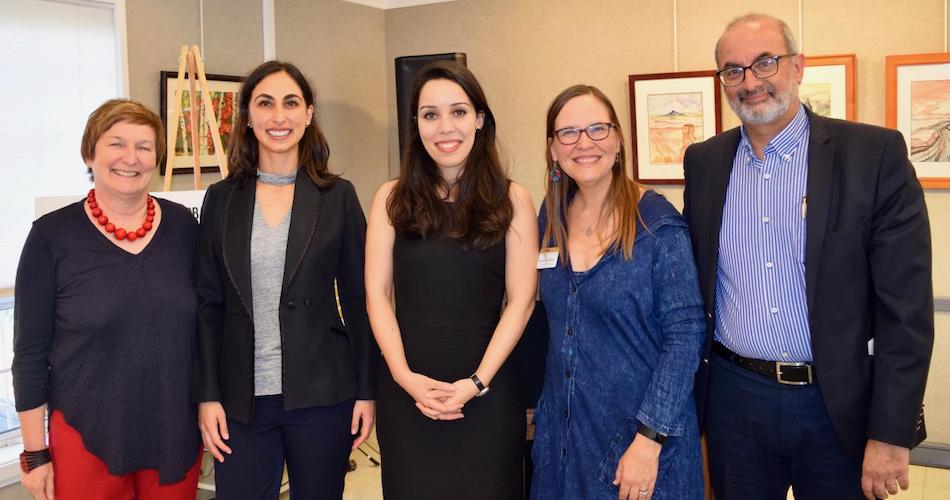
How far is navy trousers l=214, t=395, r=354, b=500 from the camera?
215 centimetres

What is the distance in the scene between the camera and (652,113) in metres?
4.80

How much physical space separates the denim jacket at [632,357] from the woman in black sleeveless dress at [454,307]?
0.52 ft

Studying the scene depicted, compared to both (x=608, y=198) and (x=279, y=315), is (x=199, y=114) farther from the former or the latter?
(x=608, y=198)

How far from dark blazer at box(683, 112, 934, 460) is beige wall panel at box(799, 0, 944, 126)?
99.6 inches

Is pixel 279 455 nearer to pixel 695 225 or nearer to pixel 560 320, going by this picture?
pixel 560 320

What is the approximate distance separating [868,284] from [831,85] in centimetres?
267

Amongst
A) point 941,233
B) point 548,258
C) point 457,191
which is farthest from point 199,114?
point 941,233

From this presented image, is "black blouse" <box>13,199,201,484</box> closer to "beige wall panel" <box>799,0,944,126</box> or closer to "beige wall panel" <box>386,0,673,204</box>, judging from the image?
"beige wall panel" <box>386,0,673,204</box>

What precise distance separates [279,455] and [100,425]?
1.56 feet

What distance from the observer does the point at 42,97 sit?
12.3ft

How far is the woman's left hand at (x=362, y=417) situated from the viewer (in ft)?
7.38

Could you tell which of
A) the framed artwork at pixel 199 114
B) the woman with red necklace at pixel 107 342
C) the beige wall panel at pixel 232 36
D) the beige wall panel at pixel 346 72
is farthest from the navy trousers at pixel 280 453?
the beige wall panel at pixel 346 72

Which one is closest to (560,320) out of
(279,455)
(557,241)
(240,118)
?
(557,241)

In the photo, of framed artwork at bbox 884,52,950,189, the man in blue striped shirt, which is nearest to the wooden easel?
the man in blue striped shirt
